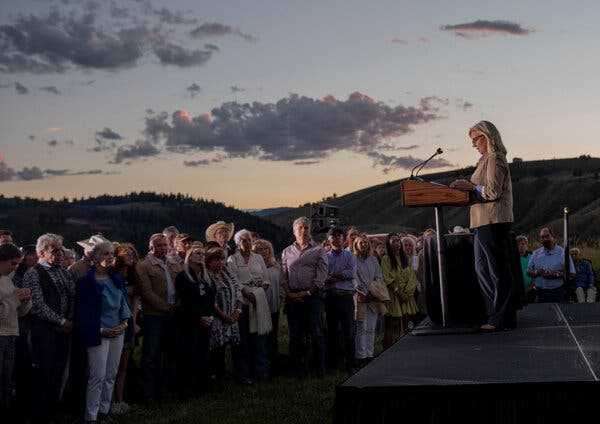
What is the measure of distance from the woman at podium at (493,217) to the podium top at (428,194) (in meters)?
0.13

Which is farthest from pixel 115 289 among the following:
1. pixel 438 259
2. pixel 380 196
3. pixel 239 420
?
pixel 380 196

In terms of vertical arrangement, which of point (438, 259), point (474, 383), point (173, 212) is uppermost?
point (173, 212)

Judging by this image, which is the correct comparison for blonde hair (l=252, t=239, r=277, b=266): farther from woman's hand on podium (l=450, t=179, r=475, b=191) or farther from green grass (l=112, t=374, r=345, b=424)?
woman's hand on podium (l=450, t=179, r=475, b=191)

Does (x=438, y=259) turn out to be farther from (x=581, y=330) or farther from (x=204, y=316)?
(x=204, y=316)

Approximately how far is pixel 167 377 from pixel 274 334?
6.73 ft

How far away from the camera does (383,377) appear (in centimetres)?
554

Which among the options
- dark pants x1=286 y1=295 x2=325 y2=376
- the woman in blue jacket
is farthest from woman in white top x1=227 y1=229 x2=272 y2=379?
the woman in blue jacket

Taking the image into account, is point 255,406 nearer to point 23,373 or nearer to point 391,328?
point 23,373

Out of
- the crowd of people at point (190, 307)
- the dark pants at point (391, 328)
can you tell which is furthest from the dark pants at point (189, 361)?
the dark pants at point (391, 328)

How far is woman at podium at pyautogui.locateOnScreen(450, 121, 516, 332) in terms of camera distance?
798cm

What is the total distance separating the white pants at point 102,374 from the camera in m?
9.22

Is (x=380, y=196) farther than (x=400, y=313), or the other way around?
(x=380, y=196)

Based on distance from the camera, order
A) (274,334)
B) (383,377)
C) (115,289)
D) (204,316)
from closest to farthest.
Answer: (383,377) → (115,289) → (204,316) → (274,334)

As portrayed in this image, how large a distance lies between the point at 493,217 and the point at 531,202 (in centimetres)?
11723
